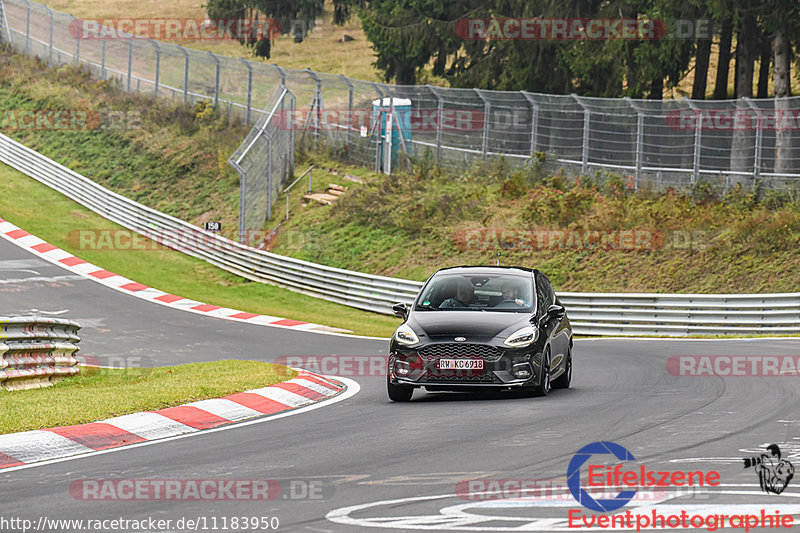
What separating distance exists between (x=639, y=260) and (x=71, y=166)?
23905 millimetres

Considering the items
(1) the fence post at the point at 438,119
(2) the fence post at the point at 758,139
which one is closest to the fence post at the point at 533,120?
(1) the fence post at the point at 438,119

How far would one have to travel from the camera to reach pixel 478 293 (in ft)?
44.0

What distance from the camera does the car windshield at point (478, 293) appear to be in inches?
516

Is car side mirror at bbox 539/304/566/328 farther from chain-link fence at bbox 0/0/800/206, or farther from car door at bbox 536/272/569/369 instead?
chain-link fence at bbox 0/0/800/206

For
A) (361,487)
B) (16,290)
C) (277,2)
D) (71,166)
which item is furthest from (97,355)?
(277,2)

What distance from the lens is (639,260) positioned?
28.5 metres

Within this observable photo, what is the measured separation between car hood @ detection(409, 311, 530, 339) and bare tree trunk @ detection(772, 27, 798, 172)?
55.4ft

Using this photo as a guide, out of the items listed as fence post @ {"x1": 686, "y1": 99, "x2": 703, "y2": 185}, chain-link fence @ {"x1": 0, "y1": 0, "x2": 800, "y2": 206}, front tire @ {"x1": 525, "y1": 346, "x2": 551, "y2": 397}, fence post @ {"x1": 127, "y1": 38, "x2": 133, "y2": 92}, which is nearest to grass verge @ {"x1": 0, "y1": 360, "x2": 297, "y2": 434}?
front tire @ {"x1": 525, "y1": 346, "x2": 551, "y2": 397}

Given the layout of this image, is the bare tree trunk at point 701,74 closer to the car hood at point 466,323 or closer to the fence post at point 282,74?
the fence post at point 282,74

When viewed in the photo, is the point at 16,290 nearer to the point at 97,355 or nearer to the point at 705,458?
the point at 97,355

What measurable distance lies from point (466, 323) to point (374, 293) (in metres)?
17.1

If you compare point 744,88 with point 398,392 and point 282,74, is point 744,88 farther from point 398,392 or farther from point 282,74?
point 398,392

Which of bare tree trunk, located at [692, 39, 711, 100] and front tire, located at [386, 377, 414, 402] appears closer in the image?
front tire, located at [386, 377, 414, 402]

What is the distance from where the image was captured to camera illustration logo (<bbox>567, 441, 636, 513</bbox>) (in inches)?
258
